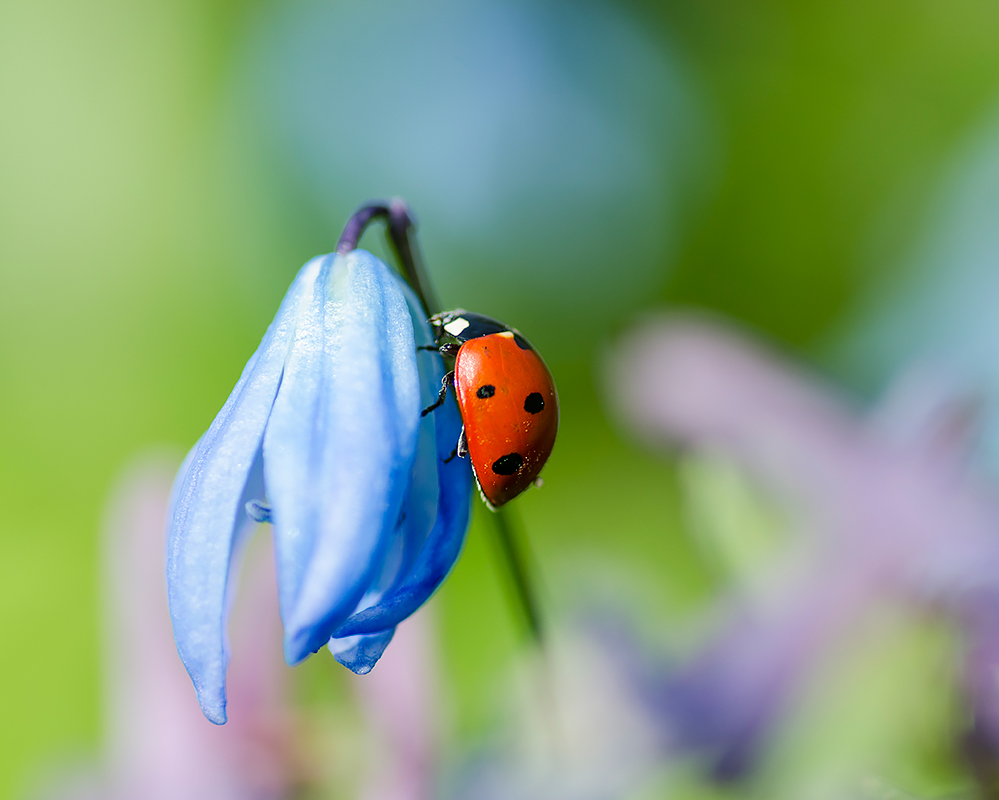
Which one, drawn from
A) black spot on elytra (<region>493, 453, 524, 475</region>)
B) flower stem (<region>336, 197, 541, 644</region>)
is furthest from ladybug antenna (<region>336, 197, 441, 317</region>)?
black spot on elytra (<region>493, 453, 524, 475</region>)

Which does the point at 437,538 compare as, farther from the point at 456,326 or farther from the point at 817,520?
the point at 817,520

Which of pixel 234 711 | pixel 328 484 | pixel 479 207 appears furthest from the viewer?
pixel 479 207

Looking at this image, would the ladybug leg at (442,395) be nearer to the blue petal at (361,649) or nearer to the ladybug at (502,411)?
the ladybug at (502,411)

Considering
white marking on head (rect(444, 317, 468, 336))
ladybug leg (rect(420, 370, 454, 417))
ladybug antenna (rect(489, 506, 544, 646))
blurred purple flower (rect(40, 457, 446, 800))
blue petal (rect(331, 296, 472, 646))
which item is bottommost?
blurred purple flower (rect(40, 457, 446, 800))

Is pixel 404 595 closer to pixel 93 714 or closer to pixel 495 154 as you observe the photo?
pixel 93 714

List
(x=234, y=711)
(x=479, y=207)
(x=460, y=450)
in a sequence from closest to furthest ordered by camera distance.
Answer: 1. (x=460, y=450)
2. (x=234, y=711)
3. (x=479, y=207)

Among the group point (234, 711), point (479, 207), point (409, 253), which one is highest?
point (479, 207)

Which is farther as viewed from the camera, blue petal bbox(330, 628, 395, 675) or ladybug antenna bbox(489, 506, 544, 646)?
ladybug antenna bbox(489, 506, 544, 646)

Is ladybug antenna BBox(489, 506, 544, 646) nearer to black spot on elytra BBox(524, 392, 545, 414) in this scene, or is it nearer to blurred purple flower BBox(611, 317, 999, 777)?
black spot on elytra BBox(524, 392, 545, 414)

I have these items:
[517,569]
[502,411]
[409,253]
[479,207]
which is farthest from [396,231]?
[479,207]

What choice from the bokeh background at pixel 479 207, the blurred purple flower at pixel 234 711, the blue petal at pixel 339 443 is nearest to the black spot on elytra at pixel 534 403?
the blue petal at pixel 339 443
